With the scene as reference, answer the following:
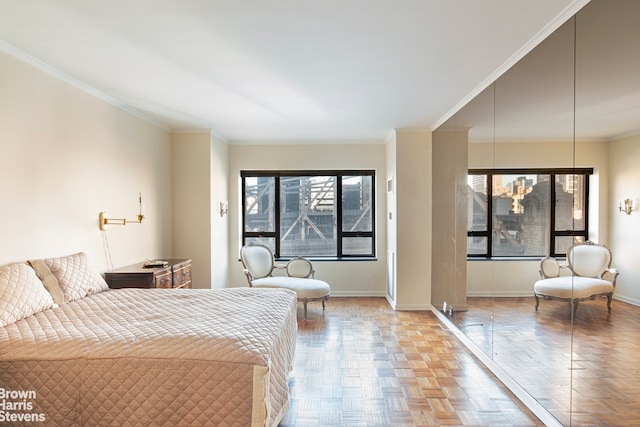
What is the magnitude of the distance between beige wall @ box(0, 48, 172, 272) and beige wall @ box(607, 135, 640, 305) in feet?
12.9

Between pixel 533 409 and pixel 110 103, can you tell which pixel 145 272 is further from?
pixel 533 409

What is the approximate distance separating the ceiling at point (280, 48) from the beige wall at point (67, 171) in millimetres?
235

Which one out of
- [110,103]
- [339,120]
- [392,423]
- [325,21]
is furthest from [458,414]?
[110,103]

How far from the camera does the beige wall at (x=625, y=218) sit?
5.73 ft

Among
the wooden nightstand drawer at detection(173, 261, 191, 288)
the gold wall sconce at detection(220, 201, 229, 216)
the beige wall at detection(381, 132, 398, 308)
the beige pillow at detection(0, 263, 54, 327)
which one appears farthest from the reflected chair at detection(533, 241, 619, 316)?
the gold wall sconce at detection(220, 201, 229, 216)

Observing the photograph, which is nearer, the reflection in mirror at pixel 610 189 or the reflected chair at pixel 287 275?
the reflection in mirror at pixel 610 189

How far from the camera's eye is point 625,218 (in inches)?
71.2

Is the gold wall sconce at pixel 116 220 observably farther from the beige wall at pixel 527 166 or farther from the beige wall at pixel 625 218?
the beige wall at pixel 625 218

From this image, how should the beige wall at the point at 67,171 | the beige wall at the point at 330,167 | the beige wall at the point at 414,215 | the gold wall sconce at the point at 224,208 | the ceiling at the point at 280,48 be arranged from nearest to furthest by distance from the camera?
the ceiling at the point at 280,48 → the beige wall at the point at 67,171 → the beige wall at the point at 414,215 → the gold wall sconce at the point at 224,208 → the beige wall at the point at 330,167

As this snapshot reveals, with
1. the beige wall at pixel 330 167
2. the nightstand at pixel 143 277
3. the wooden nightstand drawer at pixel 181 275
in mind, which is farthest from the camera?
the beige wall at pixel 330 167

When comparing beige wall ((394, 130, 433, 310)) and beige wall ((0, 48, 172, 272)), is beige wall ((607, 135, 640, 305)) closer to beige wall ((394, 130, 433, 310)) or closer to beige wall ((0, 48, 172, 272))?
beige wall ((394, 130, 433, 310))

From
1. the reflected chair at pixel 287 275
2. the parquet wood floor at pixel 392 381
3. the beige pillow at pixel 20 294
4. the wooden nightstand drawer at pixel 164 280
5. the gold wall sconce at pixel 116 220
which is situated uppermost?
the gold wall sconce at pixel 116 220

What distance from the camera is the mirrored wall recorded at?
1.82 meters

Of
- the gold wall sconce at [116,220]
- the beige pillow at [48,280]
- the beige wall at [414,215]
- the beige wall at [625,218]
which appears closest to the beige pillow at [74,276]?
the beige pillow at [48,280]
